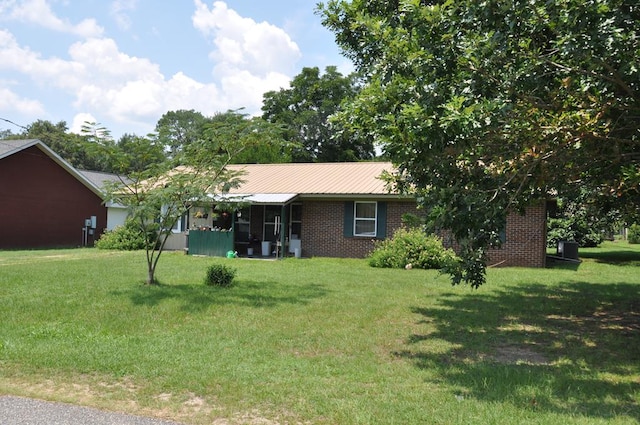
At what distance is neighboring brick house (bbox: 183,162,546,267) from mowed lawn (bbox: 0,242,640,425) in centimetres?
518

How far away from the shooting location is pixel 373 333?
7516mm

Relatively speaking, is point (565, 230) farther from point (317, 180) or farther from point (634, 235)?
point (634, 235)

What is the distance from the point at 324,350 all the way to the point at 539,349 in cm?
294

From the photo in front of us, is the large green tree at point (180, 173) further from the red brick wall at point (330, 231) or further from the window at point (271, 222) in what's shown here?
the window at point (271, 222)

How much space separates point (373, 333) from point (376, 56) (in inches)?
173

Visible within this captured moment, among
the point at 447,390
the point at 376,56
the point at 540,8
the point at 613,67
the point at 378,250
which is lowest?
the point at 447,390

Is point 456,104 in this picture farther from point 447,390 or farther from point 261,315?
point 261,315

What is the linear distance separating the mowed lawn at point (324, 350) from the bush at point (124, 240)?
34.4 ft

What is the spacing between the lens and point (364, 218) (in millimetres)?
19328

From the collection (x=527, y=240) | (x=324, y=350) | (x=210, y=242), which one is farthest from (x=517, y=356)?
(x=210, y=242)

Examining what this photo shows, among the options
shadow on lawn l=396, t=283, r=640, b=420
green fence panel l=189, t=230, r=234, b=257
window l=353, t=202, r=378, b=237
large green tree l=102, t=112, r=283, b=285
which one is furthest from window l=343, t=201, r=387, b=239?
large green tree l=102, t=112, r=283, b=285

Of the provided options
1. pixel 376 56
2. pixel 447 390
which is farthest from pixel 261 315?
pixel 376 56

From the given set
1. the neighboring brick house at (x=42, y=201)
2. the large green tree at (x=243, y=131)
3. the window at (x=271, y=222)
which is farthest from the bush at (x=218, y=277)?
the neighboring brick house at (x=42, y=201)

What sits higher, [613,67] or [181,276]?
[613,67]
